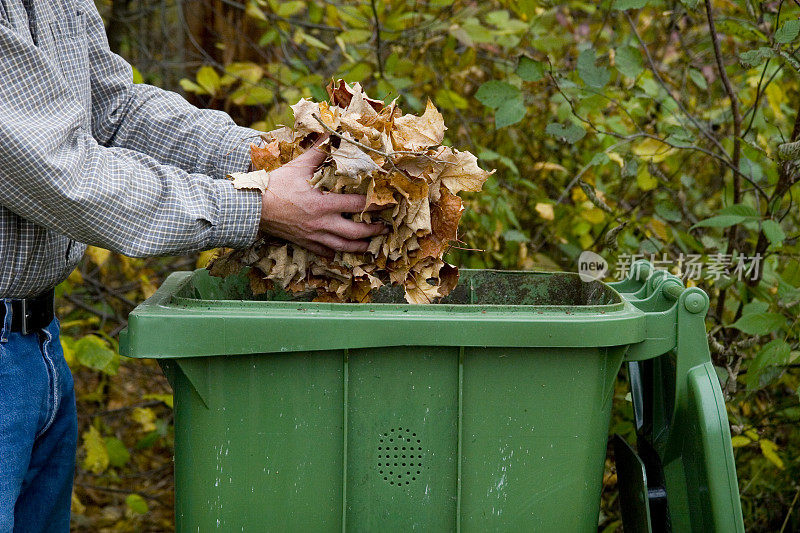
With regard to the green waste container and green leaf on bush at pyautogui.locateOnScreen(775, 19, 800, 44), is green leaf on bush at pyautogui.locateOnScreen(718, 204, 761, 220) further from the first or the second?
the green waste container

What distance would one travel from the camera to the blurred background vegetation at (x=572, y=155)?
2.58 meters

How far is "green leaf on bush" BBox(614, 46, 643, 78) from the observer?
8.46 feet

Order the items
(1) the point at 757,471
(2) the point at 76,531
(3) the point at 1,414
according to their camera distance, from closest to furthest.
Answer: (3) the point at 1,414, (1) the point at 757,471, (2) the point at 76,531

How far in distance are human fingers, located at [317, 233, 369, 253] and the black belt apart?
67 centimetres

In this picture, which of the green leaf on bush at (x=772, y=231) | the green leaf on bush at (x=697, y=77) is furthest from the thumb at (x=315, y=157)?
the green leaf on bush at (x=697, y=77)

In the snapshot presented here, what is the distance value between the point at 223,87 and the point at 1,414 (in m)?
2.34

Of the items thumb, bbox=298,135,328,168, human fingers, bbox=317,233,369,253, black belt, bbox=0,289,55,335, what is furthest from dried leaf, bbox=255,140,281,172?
black belt, bbox=0,289,55,335

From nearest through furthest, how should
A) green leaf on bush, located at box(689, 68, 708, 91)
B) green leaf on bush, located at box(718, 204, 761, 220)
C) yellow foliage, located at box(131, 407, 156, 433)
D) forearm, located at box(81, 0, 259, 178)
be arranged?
forearm, located at box(81, 0, 259, 178), green leaf on bush, located at box(718, 204, 761, 220), green leaf on bush, located at box(689, 68, 708, 91), yellow foliage, located at box(131, 407, 156, 433)

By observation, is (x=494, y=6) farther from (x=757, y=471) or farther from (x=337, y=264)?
(x=337, y=264)

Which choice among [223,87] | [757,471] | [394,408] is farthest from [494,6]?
[394,408]

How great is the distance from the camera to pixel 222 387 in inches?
59.7

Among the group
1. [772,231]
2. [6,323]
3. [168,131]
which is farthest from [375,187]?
[772,231]

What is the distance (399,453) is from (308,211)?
1.70 feet

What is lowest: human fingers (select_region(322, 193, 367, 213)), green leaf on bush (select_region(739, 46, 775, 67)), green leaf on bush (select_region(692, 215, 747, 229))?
green leaf on bush (select_region(692, 215, 747, 229))
